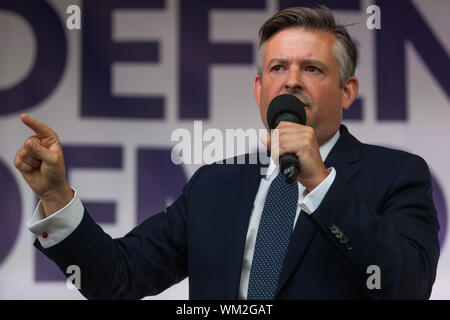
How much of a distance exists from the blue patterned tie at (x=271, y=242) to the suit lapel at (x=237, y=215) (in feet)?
0.12

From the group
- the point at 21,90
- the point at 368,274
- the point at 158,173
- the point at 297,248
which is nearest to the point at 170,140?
the point at 158,173

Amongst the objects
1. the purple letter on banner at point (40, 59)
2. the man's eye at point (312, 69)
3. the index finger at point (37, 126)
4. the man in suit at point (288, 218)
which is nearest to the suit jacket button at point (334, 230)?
the man in suit at point (288, 218)

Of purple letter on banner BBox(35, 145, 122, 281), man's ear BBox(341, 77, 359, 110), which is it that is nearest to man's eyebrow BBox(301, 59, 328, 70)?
man's ear BBox(341, 77, 359, 110)

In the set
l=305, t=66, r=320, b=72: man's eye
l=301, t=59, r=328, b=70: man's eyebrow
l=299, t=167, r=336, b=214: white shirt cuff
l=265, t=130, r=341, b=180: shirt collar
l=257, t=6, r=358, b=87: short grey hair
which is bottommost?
l=299, t=167, r=336, b=214: white shirt cuff

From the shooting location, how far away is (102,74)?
293 cm

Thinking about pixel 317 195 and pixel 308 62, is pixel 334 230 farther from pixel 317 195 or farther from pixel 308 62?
pixel 308 62

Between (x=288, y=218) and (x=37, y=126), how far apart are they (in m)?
0.62

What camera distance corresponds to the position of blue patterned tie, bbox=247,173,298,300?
4.92 feet

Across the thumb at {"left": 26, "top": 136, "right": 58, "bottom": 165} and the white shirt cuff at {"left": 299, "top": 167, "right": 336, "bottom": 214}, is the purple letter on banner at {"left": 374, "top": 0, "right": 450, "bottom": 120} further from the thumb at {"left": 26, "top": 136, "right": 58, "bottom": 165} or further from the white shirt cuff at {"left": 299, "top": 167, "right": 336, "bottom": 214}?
the thumb at {"left": 26, "top": 136, "right": 58, "bottom": 165}

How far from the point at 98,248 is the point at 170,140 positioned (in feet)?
4.54

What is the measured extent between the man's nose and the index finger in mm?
592

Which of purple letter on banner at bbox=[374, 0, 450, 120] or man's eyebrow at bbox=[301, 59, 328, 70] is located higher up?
purple letter on banner at bbox=[374, 0, 450, 120]

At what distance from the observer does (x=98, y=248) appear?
1.56 m
